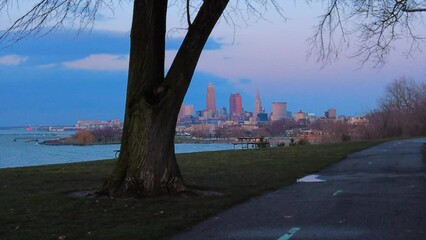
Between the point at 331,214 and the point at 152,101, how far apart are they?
4926 millimetres

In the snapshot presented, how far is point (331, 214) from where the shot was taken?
34.4 ft

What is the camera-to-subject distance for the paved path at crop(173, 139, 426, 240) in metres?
8.55

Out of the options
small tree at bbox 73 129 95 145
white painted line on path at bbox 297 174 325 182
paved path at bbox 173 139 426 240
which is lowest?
paved path at bbox 173 139 426 240

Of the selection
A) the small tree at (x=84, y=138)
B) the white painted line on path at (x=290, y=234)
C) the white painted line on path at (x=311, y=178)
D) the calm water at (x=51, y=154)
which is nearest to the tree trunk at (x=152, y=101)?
the white painted line on path at (x=290, y=234)

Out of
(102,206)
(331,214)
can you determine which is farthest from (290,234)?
(102,206)

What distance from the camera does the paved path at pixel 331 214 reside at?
8547 millimetres

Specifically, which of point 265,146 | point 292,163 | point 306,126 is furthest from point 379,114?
point 292,163

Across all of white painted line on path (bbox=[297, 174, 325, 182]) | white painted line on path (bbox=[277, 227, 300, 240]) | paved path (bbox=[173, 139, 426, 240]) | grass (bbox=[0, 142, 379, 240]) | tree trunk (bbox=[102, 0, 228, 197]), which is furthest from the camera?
white painted line on path (bbox=[297, 174, 325, 182])

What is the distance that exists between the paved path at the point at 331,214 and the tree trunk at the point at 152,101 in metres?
2.30

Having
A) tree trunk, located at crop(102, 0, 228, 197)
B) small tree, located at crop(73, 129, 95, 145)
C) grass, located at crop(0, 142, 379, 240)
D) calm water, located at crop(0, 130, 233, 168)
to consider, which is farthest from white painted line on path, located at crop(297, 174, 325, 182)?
small tree, located at crop(73, 129, 95, 145)

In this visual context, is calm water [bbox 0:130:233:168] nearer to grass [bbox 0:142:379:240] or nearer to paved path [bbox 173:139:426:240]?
grass [bbox 0:142:379:240]

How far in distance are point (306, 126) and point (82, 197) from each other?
8685 centimetres

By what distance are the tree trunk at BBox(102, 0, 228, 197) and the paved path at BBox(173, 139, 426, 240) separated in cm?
230

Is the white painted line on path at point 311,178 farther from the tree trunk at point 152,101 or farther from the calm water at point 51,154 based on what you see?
the calm water at point 51,154
